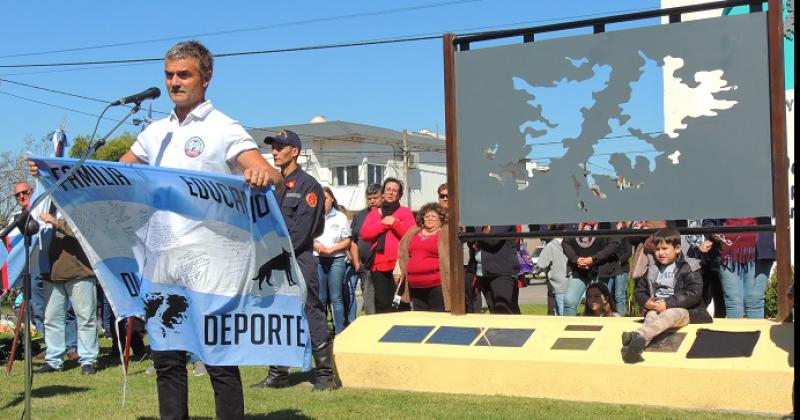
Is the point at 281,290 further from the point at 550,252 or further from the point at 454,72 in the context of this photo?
the point at 550,252

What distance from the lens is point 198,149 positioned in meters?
5.12

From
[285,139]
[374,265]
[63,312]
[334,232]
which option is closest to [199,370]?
[63,312]

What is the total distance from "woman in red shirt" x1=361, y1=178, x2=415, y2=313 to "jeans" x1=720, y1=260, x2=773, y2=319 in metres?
3.65

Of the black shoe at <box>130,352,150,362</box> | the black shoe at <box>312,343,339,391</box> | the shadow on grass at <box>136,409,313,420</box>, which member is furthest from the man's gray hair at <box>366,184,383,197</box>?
the shadow on grass at <box>136,409,313,420</box>

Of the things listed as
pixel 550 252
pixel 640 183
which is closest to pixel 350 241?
pixel 550 252

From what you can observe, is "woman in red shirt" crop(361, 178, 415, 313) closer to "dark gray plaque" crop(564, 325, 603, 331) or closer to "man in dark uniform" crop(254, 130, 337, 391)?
"man in dark uniform" crop(254, 130, 337, 391)

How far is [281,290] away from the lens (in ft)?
17.2

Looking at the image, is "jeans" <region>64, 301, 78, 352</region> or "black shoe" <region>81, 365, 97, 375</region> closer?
"black shoe" <region>81, 365, 97, 375</region>

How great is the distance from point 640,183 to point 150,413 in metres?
4.36

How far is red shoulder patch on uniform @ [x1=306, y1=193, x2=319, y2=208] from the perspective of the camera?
25.1 feet

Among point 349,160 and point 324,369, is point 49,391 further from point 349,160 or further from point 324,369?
point 349,160

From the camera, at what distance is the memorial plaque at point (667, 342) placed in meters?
6.78

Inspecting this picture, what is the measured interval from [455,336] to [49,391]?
11.8 ft

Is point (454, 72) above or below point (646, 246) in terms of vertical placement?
above
